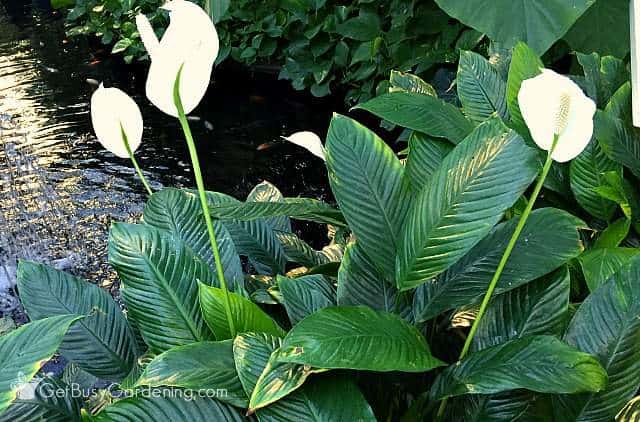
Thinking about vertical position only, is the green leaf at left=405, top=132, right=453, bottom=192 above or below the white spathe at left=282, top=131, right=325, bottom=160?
below

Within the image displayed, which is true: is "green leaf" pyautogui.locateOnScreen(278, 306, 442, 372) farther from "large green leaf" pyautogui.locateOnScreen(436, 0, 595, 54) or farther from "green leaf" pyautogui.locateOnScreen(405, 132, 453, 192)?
"large green leaf" pyautogui.locateOnScreen(436, 0, 595, 54)

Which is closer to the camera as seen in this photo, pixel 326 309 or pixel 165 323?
pixel 326 309

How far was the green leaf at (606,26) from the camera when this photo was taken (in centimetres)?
160

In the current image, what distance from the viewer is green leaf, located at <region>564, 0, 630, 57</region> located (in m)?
1.60

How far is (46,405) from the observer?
0.72 metres

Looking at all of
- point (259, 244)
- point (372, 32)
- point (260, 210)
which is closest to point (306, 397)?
point (260, 210)

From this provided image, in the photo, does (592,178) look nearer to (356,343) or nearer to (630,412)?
(630,412)

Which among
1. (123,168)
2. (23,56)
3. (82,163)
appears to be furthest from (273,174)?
(23,56)

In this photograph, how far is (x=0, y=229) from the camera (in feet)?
8.53

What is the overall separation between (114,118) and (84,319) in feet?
0.88

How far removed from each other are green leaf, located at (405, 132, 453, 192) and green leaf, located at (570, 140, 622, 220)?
226 mm

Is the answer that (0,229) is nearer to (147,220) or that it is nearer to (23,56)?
(147,220)

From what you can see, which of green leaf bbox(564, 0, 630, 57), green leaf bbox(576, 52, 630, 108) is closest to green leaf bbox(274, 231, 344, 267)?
green leaf bbox(576, 52, 630, 108)

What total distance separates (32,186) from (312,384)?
8.32ft
